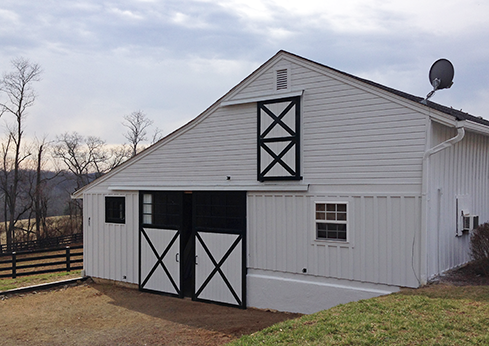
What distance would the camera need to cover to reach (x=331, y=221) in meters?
9.65

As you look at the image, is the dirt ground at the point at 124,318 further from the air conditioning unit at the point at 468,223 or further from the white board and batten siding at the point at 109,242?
the air conditioning unit at the point at 468,223

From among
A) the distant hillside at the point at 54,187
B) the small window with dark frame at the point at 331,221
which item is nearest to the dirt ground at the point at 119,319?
the small window with dark frame at the point at 331,221

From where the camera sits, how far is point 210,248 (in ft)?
38.3

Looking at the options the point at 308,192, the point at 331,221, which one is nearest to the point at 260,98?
the point at 308,192

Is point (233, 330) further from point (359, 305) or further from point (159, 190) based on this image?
point (159, 190)

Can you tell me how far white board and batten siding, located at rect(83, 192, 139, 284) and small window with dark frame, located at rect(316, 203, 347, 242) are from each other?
6.12 meters

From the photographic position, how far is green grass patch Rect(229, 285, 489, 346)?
18.2 ft

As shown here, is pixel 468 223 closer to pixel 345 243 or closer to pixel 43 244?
pixel 345 243

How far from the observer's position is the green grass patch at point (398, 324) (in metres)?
5.54

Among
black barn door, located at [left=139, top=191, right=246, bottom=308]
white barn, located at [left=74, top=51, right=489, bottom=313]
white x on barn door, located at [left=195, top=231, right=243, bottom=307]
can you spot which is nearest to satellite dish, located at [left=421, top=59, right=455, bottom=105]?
white barn, located at [left=74, top=51, right=489, bottom=313]

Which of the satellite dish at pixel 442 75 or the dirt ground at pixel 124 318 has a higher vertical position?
the satellite dish at pixel 442 75

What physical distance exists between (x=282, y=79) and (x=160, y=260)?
6.41 metres

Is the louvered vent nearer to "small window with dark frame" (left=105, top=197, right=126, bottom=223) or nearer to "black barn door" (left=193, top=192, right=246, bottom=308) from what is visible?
"black barn door" (left=193, top=192, right=246, bottom=308)

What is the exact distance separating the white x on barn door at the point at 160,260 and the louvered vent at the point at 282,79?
205 inches
